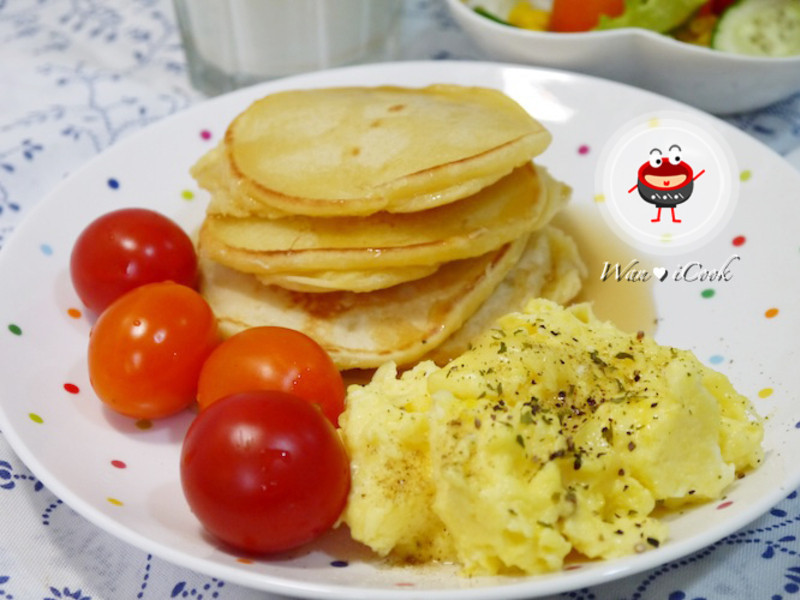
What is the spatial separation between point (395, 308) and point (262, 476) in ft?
2.85

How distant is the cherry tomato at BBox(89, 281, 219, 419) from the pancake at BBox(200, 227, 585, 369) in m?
0.23

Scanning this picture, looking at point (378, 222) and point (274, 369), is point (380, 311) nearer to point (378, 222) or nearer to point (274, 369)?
point (378, 222)

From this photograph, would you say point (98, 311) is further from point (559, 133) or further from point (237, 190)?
point (559, 133)

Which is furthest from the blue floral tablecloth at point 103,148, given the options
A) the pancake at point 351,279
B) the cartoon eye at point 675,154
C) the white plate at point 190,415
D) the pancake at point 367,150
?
the pancake at point 367,150

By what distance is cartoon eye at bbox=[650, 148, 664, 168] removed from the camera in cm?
295

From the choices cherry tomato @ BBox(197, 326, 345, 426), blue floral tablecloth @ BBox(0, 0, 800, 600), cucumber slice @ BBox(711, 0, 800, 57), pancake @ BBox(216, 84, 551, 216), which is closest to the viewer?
blue floral tablecloth @ BBox(0, 0, 800, 600)

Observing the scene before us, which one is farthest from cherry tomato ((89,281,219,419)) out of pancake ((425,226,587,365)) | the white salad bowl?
the white salad bowl

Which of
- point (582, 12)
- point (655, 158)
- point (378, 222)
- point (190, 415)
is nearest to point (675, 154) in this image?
point (655, 158)

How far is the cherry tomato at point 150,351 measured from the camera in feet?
7.30

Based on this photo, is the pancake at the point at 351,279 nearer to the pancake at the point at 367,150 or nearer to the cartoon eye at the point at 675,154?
the pancake at the point at 367,150

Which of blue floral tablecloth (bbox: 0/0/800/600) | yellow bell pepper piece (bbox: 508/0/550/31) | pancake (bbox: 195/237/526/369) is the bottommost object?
blue floral tablecloth (bbox: 0/0/800/600)

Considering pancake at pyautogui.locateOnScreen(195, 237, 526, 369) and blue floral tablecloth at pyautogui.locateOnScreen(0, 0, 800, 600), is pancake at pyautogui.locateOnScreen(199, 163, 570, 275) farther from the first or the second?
blue floral tablecloth at pyautogui.locateOnScreen(0, 0, 800, 600)

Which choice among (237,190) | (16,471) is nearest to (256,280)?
(237,190)

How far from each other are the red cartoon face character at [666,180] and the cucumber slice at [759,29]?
0.90 m
